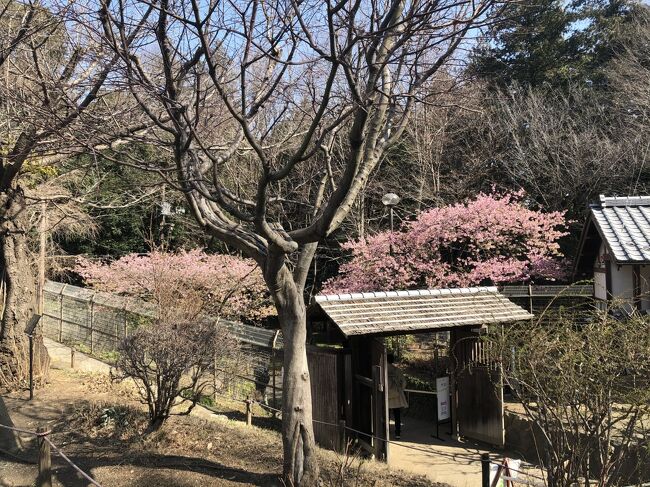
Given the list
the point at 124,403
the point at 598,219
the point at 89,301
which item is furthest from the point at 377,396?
the point at 89,301

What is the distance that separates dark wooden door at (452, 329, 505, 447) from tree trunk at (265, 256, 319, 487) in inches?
159

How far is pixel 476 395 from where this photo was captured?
908 cm

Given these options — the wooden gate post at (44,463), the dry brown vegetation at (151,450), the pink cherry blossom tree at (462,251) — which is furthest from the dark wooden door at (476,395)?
the pink cherry blossom tree at (462,251)

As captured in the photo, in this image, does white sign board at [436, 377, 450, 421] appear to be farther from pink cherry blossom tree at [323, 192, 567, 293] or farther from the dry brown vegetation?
pink cherry blossom tree at [323, 192, 567, 293]

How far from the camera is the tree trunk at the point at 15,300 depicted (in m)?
9.10

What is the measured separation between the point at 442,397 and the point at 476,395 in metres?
0.56

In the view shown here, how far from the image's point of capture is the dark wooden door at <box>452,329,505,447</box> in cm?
866

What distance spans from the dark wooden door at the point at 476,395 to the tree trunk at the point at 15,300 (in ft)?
23.6

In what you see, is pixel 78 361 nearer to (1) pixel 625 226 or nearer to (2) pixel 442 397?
(2) pixel 442 397

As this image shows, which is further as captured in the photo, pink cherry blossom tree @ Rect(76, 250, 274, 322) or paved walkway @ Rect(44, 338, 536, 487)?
pink cherry blossom tree @ Rect(76, 250, 274, 322)

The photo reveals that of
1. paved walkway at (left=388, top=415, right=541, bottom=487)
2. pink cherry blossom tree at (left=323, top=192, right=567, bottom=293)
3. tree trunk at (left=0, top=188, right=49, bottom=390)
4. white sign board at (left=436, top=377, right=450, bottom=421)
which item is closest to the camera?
paved walkway at (left=388, top=415, right=541, bottom=487)

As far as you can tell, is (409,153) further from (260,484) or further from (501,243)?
(260,484)

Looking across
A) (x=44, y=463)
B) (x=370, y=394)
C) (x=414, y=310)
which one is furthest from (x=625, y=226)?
(x=44, y=463)

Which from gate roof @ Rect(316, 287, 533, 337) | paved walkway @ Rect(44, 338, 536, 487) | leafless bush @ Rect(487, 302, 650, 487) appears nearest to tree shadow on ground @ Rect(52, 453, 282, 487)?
paved walkway @ Rect(44, 338, 536, 487)
